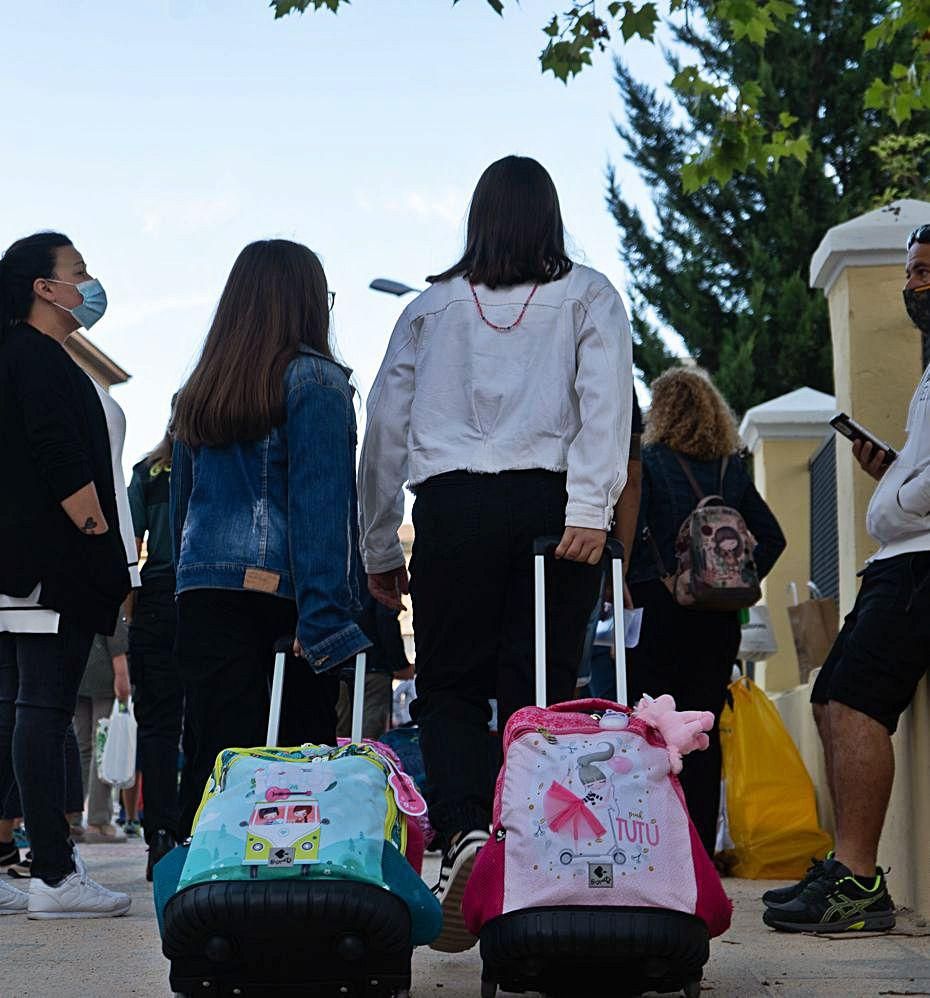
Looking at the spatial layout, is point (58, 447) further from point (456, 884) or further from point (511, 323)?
point (456, 884)

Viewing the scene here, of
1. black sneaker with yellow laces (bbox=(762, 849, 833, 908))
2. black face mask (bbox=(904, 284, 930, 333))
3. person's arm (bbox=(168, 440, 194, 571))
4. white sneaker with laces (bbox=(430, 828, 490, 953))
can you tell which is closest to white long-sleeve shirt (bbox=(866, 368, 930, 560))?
black face mask (bbox=(904, 284, 930, 333))

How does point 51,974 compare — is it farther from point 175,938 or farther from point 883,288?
point 883,288

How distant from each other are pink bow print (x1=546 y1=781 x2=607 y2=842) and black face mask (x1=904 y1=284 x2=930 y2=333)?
290 cm

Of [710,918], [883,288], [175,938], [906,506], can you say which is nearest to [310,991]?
[175,938]

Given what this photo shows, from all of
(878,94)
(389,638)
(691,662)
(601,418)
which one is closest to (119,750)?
(389,638)

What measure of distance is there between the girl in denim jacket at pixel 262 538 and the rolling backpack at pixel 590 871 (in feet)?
2.18

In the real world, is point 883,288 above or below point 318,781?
above

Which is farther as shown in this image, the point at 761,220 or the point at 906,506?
the point at 761,220

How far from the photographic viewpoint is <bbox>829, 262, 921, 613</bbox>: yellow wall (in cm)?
706

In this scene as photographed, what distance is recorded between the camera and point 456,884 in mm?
3875

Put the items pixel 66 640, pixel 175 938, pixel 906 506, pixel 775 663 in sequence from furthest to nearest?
pixel 775 663, pixel 66 640, pixel 906 506, pixel 175 938

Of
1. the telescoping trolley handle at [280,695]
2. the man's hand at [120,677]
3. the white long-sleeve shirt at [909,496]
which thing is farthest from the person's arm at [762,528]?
the man's hand at [120,677]

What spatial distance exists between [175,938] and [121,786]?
334 inches

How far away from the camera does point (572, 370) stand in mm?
4406
